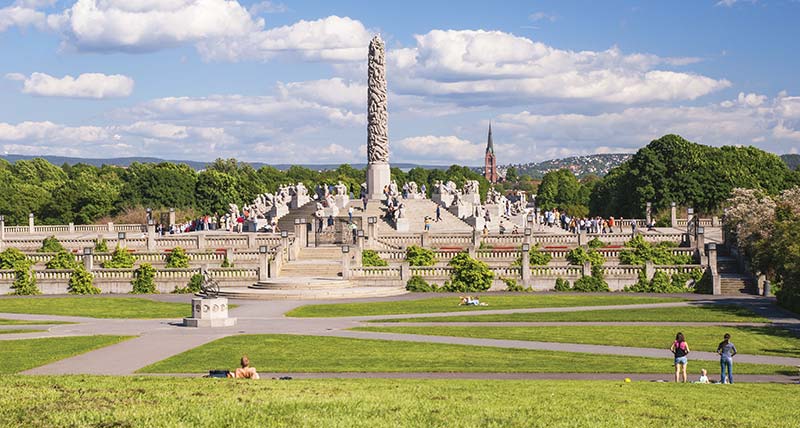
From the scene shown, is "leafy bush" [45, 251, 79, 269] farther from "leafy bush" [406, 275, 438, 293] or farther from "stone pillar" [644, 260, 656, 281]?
"stone pillar" [644, 260, 656, 281]

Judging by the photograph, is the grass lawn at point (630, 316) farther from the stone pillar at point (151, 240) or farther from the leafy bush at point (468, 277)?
the stone pillar at point (151, 240)

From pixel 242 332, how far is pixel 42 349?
740cm

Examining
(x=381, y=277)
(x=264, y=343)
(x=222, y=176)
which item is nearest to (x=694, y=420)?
(x=264, y=343)

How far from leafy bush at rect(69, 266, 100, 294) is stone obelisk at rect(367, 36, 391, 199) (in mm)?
38793

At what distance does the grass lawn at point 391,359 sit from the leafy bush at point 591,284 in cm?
2214

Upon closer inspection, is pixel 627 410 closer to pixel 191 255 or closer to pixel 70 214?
pixel 191 255

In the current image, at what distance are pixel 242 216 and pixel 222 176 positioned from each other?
4453cm

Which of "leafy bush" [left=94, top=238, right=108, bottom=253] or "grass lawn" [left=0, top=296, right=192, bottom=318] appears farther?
"leafy bush" [left=94, top=238, right=108, bottom=253]

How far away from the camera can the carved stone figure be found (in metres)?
91.4

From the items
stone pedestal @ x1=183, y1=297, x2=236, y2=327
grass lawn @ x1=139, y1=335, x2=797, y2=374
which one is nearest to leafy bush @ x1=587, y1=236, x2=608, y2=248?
stone pedestal @ x1=183, y1=297, x2=236, y2=327

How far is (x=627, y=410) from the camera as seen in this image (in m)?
18.9

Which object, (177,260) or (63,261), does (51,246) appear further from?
(177,260)

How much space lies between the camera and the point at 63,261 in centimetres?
5731

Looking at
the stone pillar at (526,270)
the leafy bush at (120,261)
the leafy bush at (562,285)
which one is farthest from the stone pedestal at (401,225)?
the leafy bush at (562,285)
